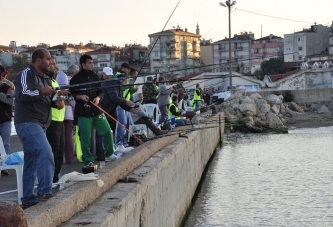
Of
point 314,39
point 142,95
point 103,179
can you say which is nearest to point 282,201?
point 142,95

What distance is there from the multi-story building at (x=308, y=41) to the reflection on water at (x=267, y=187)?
104627 millimetres

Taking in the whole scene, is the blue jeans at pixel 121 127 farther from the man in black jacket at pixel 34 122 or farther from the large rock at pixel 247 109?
the large rock at pixel 247 109

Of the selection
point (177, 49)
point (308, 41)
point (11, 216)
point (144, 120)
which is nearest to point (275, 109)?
point (144, 120)

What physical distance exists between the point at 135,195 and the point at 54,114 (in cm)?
146

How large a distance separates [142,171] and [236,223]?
4489 millimetres

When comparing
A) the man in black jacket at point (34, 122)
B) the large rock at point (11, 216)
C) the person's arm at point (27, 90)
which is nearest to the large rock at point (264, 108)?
the man in black jacket at point (34, 122)

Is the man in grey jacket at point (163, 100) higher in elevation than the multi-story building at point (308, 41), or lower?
lower

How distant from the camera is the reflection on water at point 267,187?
1315 centimetres

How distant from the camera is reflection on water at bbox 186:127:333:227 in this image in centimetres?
1315

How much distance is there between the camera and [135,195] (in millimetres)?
7176

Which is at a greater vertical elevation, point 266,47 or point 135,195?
point 266,47

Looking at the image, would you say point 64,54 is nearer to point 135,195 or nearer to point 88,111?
point 88,111

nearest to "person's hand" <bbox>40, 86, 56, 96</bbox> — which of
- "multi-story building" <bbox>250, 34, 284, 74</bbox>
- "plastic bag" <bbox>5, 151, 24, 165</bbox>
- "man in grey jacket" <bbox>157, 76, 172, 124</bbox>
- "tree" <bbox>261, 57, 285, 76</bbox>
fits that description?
"plastic bag" <bbox>5, 151, 24, 165</bbox>

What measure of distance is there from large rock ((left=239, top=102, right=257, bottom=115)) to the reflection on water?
860 cm
